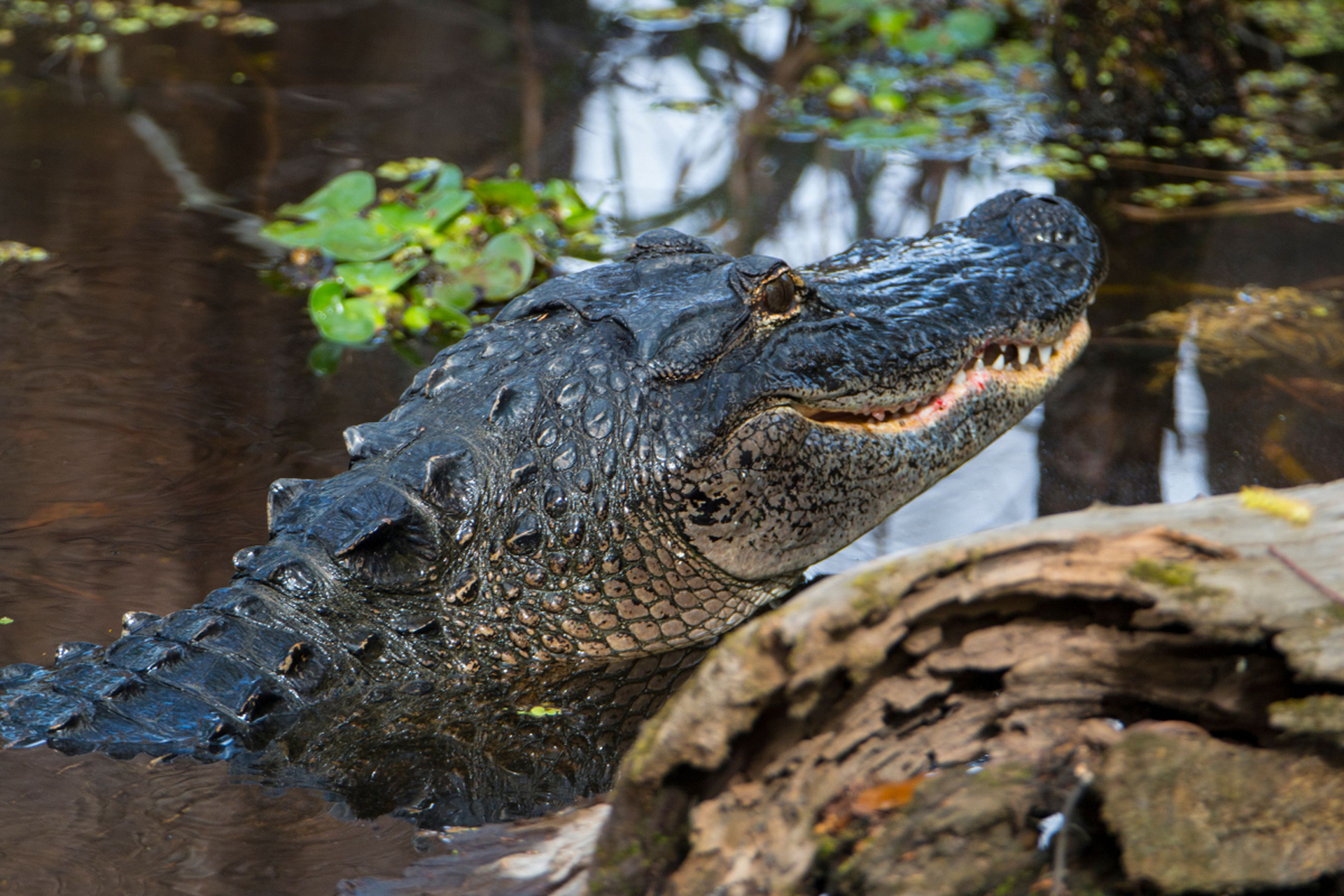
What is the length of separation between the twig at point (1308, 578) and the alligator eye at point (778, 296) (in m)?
1.46

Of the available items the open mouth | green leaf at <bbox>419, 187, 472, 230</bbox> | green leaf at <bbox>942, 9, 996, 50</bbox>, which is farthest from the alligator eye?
green leaf at <bbox>942, 9, 996, 50</bbox>

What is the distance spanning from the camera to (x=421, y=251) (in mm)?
5258

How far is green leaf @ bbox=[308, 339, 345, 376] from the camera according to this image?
4.67 metres

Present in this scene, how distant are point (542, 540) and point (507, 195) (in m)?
2.98

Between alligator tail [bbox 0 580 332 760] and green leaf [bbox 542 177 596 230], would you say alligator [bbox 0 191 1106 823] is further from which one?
green leaf [bbox 542 177 596 230]

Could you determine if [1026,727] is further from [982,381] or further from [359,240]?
[359,240]

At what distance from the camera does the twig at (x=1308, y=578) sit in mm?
1742

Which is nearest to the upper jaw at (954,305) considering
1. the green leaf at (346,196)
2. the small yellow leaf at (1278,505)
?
the small yellow leaf at (1278,505)

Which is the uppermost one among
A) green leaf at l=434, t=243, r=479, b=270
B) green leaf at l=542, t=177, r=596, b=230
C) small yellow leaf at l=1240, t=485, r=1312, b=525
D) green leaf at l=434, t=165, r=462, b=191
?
green leaf at l=434, t=165, r=462, b=191

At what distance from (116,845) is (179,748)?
1.00 ft

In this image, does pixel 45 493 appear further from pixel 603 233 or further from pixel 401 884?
pixel 603 233

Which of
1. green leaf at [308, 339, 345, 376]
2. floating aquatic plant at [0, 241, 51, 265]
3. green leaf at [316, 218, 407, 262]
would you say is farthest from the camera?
floating aquatic plant at [0, 241, 51, 265]

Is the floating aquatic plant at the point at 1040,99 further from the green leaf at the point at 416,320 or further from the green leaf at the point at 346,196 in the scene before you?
the green leaf at the point at 416,320

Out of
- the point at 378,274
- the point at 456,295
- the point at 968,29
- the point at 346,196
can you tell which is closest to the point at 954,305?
the point at 456,295
